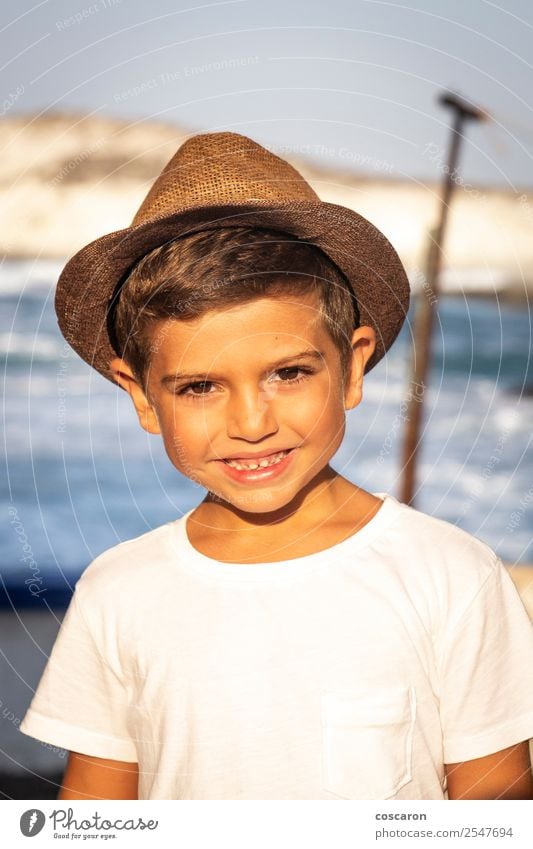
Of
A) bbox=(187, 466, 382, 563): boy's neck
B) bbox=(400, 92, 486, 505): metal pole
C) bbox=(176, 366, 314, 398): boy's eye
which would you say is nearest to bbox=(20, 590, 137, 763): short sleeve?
bbox=(187, 466, 382, 563): boy's neck

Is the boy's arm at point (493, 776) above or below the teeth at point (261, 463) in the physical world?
below

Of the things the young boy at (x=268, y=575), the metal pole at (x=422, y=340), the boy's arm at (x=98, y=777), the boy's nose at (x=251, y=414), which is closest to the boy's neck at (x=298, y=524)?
the young boy at (x=268, y=575)

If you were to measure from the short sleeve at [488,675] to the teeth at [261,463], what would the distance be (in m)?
0.22

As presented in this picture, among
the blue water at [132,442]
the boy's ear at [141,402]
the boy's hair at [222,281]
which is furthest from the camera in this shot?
the blue water at [132,442]

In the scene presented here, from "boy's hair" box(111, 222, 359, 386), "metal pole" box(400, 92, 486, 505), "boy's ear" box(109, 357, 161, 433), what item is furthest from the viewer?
"metal pole" box(400, 92, 486, 505)

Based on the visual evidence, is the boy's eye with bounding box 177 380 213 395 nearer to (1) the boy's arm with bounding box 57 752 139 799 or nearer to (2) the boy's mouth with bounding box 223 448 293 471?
(2) the boy's mouth with bounding box 223 448 293 471

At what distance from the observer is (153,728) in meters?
1.10

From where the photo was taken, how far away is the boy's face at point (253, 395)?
1.02 meters

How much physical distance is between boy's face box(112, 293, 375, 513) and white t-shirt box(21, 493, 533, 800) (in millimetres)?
89

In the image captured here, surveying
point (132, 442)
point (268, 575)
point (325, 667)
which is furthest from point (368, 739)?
point (132, 442)

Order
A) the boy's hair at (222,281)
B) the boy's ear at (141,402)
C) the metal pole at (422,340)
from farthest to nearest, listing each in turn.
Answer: the metal pole at (422,340)
the boy's ear at (141,402)
the boy's hair at (222,281)

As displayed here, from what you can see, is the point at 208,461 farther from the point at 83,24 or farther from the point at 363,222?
the point at 83,24

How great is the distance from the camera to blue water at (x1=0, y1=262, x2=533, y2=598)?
1.78m

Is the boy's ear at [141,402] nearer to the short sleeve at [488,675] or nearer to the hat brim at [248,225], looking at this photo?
the hat brim at [248,225]
